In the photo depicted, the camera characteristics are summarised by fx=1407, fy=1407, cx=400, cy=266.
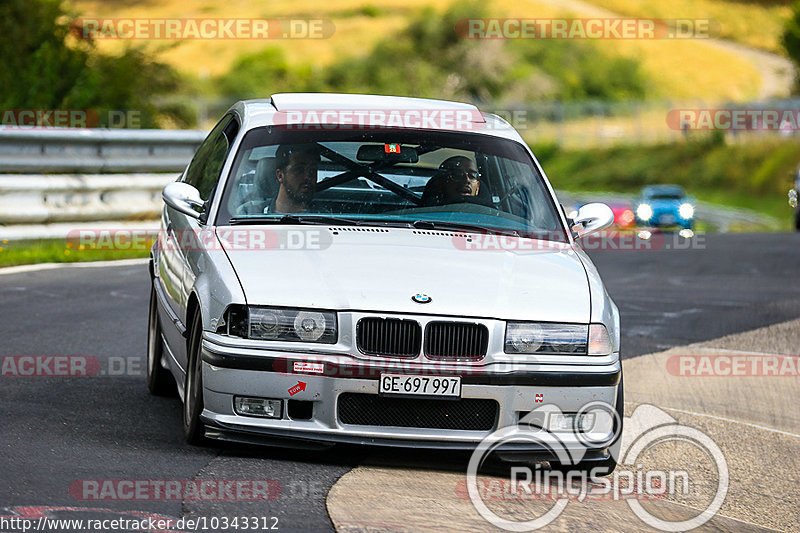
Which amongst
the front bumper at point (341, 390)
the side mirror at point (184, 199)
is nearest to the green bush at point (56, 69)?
the side mirror at point (184, 199)

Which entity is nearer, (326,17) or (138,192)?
(138,192)

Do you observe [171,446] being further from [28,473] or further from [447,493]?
[447,493]

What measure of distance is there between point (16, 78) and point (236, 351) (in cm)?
1344

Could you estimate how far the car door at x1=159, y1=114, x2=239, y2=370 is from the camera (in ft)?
22.2

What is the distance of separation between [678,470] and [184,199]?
2773mm

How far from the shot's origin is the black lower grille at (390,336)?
5.92 m

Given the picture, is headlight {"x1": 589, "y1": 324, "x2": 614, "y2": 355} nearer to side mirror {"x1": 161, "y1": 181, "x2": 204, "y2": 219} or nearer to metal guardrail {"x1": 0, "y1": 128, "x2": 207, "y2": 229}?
side mirror {"x1": 161, "y1": 181, "x2": 204, "y2": 219}

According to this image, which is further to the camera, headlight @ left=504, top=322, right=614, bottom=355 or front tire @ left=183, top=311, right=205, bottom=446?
front tire @ left=183, top=311, right=205, bottom=446

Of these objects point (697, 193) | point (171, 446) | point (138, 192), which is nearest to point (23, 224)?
point (138, 192)

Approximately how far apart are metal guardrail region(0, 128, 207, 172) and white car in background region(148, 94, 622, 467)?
7065mm

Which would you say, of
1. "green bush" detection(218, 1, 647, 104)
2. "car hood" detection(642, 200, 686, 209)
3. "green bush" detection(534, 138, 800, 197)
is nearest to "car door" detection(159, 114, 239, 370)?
"car hood" detection(642, 200, 686, 209)

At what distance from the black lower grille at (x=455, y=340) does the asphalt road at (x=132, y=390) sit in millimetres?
665

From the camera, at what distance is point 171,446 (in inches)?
250

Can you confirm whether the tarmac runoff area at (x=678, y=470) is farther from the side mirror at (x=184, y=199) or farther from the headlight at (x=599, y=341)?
the side mirror at (x=184, y=199)
